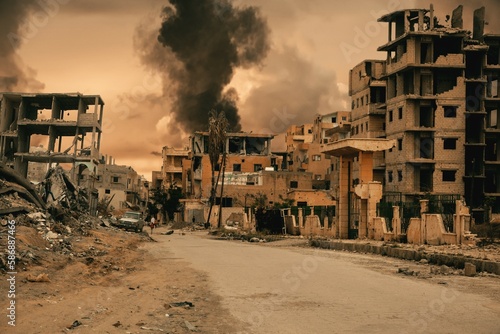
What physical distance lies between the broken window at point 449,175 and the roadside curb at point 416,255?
1340 inches

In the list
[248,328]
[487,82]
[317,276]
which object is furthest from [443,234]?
[487,82]

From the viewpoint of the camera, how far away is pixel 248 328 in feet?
23.7

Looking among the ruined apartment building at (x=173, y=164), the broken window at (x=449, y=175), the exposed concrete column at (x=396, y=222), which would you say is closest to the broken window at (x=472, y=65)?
the broken window at (x=449, y=175)

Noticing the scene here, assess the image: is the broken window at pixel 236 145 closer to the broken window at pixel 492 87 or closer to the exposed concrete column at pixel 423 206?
the broken window at pixel 492 87

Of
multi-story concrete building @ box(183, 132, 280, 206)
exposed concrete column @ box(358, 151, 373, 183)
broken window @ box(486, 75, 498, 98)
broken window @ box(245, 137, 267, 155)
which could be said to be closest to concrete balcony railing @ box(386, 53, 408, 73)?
broken window @ box(486, 75, 498, 98)

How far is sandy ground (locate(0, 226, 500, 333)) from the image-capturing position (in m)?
7.11

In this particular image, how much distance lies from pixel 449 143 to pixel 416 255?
43.1 meters

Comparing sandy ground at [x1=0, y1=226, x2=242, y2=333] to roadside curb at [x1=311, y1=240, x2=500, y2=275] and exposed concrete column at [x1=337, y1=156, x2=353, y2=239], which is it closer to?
roadside curb at [x1=311, y1=240, x2=500, y2=275]

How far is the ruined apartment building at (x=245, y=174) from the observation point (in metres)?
73.2

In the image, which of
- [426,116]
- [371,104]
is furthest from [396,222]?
[371,104]

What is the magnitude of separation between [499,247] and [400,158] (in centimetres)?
3868

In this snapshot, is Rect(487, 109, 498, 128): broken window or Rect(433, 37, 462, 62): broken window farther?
Rect(487, 109, 498, 128): broken window

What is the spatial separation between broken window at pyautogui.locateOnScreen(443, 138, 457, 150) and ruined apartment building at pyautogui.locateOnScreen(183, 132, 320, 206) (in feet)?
64.9

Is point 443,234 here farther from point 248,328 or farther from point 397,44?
point 397,44
